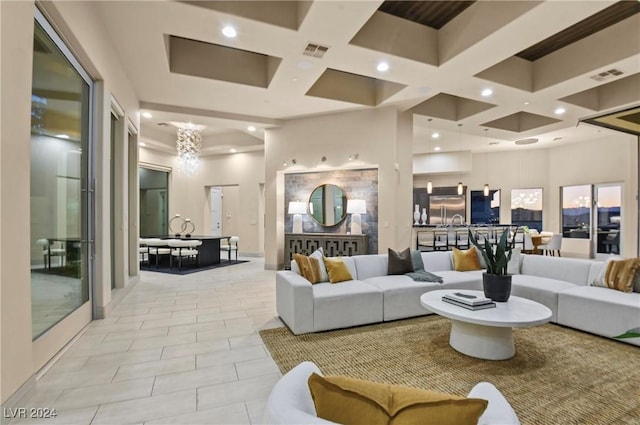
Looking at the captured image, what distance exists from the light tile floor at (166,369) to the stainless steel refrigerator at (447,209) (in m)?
9.15

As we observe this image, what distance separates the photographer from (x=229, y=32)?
3.92 m

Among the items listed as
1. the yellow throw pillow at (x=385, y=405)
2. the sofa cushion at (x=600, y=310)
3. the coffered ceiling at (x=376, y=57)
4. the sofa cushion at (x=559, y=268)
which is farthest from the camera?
the sofa cushion at (x=559, y=268)

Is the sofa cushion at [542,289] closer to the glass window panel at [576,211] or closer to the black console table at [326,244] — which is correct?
the black console table at [326,244]

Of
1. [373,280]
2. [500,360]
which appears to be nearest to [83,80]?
[373,280]

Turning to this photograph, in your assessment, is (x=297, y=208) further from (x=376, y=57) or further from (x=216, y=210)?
(x=216, y=210)

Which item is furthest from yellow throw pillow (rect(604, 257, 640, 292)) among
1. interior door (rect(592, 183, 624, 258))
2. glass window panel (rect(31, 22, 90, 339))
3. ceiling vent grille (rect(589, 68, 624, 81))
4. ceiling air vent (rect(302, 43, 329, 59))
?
interior door (rect(592, 183, 624, 258))

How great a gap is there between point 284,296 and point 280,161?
4.61 m

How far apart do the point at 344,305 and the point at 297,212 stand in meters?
4.06

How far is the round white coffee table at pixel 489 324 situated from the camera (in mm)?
2705

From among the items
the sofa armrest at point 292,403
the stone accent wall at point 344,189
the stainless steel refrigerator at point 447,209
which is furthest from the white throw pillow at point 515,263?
the stainless steel refrigerator at point 447,209

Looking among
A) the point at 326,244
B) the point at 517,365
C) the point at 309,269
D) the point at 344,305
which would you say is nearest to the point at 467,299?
the point at 517,365

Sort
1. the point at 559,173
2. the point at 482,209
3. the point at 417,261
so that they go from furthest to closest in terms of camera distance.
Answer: the point at 482,209, the point at 559,173, the point at 417,261

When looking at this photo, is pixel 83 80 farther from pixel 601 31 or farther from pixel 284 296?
pixel 601 31

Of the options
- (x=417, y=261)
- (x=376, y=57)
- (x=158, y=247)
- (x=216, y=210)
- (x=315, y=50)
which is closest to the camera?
(x=315, y=50)
